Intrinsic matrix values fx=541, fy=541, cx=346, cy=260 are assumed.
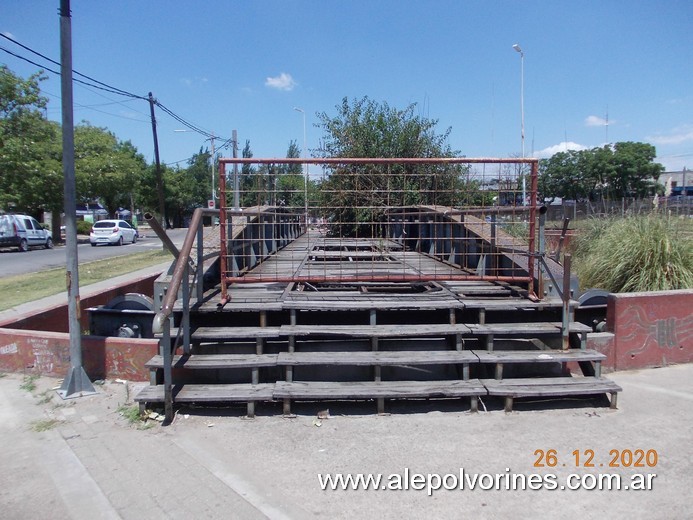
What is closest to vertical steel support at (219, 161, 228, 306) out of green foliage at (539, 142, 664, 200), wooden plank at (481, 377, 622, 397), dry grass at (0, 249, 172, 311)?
wooden plank at (481, 377, 622, 397)

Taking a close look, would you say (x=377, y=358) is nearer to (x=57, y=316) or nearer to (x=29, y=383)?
(x=29, y=383)

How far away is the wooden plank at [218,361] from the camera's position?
489 centimetres

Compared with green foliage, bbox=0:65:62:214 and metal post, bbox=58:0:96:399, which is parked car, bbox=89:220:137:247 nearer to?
green foliage, bbox=0:65:62:214

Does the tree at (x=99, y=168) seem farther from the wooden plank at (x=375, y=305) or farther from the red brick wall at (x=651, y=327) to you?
the red brick wall at (x=651, y=327)

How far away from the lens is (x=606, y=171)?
5047cm

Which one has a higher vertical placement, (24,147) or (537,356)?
(24,147)

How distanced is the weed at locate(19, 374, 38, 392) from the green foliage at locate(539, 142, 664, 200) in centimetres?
4779

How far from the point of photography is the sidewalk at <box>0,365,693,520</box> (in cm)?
338

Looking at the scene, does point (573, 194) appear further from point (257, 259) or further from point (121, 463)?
point (121, 463)

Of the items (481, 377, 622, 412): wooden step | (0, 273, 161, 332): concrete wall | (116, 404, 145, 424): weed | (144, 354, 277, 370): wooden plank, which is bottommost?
(116, 404, 145, 424): weed

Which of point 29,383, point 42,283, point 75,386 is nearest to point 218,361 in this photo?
point 75,386
